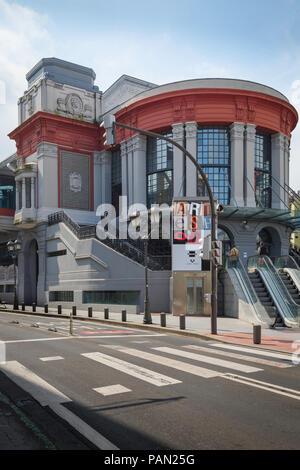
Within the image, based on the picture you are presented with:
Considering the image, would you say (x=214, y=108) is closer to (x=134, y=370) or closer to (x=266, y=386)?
(x=134, y=370)

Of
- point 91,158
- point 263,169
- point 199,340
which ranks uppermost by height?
point 91,158

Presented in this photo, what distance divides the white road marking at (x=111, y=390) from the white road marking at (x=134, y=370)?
0.79 meters

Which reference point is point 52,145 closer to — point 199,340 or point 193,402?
point 199,340

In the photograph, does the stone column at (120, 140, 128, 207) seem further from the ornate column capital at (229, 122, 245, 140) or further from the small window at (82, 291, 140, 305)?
the small window at (82, 291, 140, 305)

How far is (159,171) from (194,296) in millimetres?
15418

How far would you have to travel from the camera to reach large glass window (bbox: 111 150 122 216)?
44531mm

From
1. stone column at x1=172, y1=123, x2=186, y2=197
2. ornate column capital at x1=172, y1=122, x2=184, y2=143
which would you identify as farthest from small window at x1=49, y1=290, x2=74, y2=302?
ornate column capital at x1=172, y1=122, x2=184, y2=143

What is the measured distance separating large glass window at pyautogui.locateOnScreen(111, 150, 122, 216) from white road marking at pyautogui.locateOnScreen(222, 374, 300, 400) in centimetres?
3540

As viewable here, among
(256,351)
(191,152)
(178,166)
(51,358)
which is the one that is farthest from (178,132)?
(51,358)

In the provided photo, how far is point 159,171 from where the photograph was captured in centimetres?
3797

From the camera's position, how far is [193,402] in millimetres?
7797

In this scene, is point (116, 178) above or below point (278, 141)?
below

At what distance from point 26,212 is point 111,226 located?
943 centimetres
